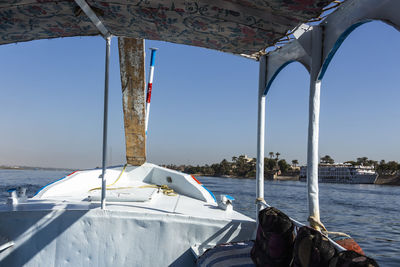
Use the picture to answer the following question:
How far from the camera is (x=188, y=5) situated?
1.98 metres

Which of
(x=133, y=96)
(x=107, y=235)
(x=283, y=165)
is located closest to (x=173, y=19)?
(x=107, y=235)

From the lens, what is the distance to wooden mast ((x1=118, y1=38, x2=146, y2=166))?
400 cm

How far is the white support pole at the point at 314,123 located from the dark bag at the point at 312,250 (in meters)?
0.53

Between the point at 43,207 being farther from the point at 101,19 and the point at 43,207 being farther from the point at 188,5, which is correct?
the point at 188,5

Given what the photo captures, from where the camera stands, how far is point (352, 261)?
1.05 meters

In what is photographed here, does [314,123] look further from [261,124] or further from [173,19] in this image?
[173,19]

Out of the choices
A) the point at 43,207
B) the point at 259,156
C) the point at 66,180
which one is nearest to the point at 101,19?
the point at 43,207

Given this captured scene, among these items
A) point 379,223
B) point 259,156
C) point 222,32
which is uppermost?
point 222,32

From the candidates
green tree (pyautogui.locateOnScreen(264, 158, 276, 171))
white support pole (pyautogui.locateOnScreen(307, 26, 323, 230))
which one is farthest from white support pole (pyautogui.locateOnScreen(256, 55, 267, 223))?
green tree (pyautogui.locateOnScreen(264, 158, 276, 171))

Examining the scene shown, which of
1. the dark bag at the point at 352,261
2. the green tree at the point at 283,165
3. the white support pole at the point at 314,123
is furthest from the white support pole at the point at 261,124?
the green tree at the point at 283,165

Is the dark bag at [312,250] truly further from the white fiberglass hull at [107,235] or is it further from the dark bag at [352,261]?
the white fiberglass hull at [107,235]

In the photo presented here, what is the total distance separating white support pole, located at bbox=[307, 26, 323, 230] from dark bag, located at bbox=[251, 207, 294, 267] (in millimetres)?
297

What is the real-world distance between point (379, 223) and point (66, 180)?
530 inches

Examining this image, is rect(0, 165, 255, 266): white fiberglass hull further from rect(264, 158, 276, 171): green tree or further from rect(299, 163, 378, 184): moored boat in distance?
rect(264, 158, 276, 171): green tree
